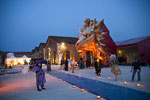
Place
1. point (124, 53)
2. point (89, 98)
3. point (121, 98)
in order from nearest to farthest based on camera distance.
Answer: point (121, 98), point (89, 98), point (124, 53)

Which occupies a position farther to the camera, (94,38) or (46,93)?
(94,38)

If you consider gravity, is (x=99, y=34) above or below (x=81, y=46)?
above

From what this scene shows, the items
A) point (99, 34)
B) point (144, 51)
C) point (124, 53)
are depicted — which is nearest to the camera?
point (99, 34)

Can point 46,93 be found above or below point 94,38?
below

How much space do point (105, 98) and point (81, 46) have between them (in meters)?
13.1

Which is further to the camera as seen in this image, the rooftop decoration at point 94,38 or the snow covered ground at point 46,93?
the rooftop decoration at point 94,38

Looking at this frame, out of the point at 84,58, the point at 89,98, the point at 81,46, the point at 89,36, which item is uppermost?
the point at 89,36

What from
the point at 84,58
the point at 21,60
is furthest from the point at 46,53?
the point at 84,58

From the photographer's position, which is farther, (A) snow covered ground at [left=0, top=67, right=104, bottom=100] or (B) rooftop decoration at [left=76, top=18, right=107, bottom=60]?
(B) rooftop decoration at [left=76, top=18, right=107, bottom=60]

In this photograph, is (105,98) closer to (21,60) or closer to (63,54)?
(63,54)

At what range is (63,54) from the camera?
Answer: 2989 centimetres

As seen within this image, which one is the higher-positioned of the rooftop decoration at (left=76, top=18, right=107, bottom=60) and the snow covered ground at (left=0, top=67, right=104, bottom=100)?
the rooftop decoration at (left=76, top=18, right=107, bottom=60)

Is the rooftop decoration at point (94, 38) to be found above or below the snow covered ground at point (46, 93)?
above

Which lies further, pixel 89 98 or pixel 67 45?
pixel 67 45
